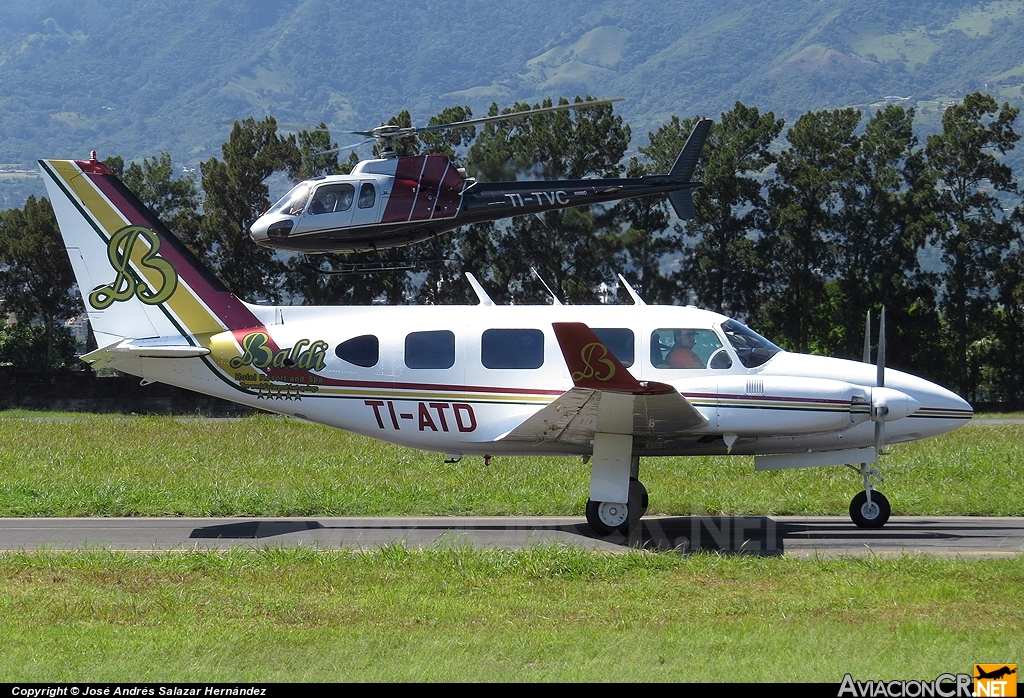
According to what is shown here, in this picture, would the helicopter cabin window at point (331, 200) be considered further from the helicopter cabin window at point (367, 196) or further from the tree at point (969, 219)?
the tree at point (969, 219)

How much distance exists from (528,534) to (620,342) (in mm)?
2665

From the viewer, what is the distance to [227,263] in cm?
4375

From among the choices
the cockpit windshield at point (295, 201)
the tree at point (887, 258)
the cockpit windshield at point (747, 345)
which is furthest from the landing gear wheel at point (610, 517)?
the tree at point (887, 258)

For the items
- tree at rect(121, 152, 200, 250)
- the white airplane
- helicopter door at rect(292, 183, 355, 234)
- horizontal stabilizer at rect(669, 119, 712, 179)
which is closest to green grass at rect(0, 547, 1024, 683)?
the white airplane

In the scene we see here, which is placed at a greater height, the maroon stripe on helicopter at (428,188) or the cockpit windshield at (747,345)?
the maroon stripe on helicopter at (428,188)

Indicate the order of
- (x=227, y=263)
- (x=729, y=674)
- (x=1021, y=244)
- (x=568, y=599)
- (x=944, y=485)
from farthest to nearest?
1. (x=1021, y=244)
2. (x=227, y=263)
3. (x=944, y=485)
4. (x=568, y=599)
5. (x=729, y=674)

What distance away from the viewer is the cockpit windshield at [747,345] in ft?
44.3

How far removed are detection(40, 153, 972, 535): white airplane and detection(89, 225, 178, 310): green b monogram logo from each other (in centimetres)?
2

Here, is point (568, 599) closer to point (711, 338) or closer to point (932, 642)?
point (932, 642)

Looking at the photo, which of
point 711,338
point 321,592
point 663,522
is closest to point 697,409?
point 711,338

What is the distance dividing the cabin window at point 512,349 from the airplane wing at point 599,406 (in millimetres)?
952

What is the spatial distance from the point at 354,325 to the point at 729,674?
843cm

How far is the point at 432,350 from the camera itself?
46.1ft

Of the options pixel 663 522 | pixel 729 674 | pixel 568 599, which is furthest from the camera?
pixel 663 522
